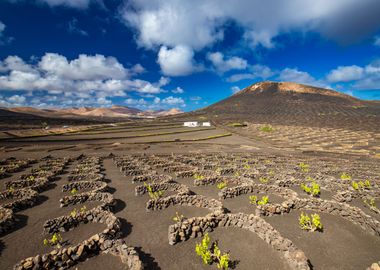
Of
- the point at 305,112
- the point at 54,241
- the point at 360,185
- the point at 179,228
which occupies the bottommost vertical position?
the point at 360,185

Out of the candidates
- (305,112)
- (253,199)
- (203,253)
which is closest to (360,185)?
(253,199)

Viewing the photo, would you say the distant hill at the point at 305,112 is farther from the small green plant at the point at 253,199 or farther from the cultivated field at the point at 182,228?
the small green plant at the point at 253,199

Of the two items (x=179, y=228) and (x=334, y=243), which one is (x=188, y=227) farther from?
(x=334, y=243)

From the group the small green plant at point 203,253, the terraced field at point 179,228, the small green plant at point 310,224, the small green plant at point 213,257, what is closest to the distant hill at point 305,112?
the terraced field at point 179,228

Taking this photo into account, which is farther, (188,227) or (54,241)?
(188,227)

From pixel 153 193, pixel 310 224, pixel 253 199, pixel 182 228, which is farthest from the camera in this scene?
pixel 153 193

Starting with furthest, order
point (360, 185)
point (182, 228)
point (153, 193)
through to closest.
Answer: point (360, 185)
point (153, 193)
point (182, 228)

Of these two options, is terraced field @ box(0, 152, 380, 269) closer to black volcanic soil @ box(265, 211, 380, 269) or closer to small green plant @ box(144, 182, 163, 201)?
black volcanic soil @ box(265, 211, 380, 269)

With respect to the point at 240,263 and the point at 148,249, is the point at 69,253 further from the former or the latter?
the point at 240,263

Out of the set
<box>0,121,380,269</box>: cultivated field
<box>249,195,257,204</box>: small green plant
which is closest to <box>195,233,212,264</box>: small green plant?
<box>0,121,380,269</box>: cultivated field

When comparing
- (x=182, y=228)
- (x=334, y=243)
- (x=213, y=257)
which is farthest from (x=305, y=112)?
(x=213, y=257)

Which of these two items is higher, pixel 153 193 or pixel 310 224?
pixel 310 224

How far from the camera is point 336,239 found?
1222cm

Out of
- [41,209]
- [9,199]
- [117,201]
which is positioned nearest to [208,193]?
[117,201]
